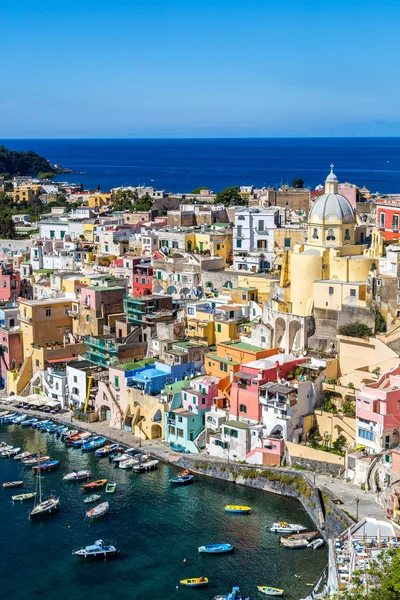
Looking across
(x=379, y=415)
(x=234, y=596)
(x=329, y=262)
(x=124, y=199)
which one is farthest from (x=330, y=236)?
(x=124, y=199)

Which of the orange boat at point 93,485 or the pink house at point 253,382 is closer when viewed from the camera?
the orange boat at point 93,485

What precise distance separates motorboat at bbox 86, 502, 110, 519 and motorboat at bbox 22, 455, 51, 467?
436cm

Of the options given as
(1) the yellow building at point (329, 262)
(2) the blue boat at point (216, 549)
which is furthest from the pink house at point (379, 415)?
(2) the blue boat at point (216, 549)

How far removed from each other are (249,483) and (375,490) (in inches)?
170

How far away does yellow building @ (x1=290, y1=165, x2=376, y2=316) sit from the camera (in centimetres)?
3303

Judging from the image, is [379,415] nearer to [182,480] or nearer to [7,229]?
[182,480]

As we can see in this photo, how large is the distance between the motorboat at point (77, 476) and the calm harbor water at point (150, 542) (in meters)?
0.22

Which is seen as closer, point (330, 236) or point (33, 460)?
point (33, 460)

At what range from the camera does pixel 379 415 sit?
26.9m

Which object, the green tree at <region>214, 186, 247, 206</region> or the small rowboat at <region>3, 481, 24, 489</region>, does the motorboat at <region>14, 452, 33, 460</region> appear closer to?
the small rowboat at <region>3, 481, 24, 489</region>

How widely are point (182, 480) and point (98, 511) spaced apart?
325 centimetres

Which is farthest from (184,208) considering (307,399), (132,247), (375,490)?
(375,490)

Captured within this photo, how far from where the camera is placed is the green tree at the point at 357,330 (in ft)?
102

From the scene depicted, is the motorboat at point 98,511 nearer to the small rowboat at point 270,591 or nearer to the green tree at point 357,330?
the small rowboat at point 270,591
